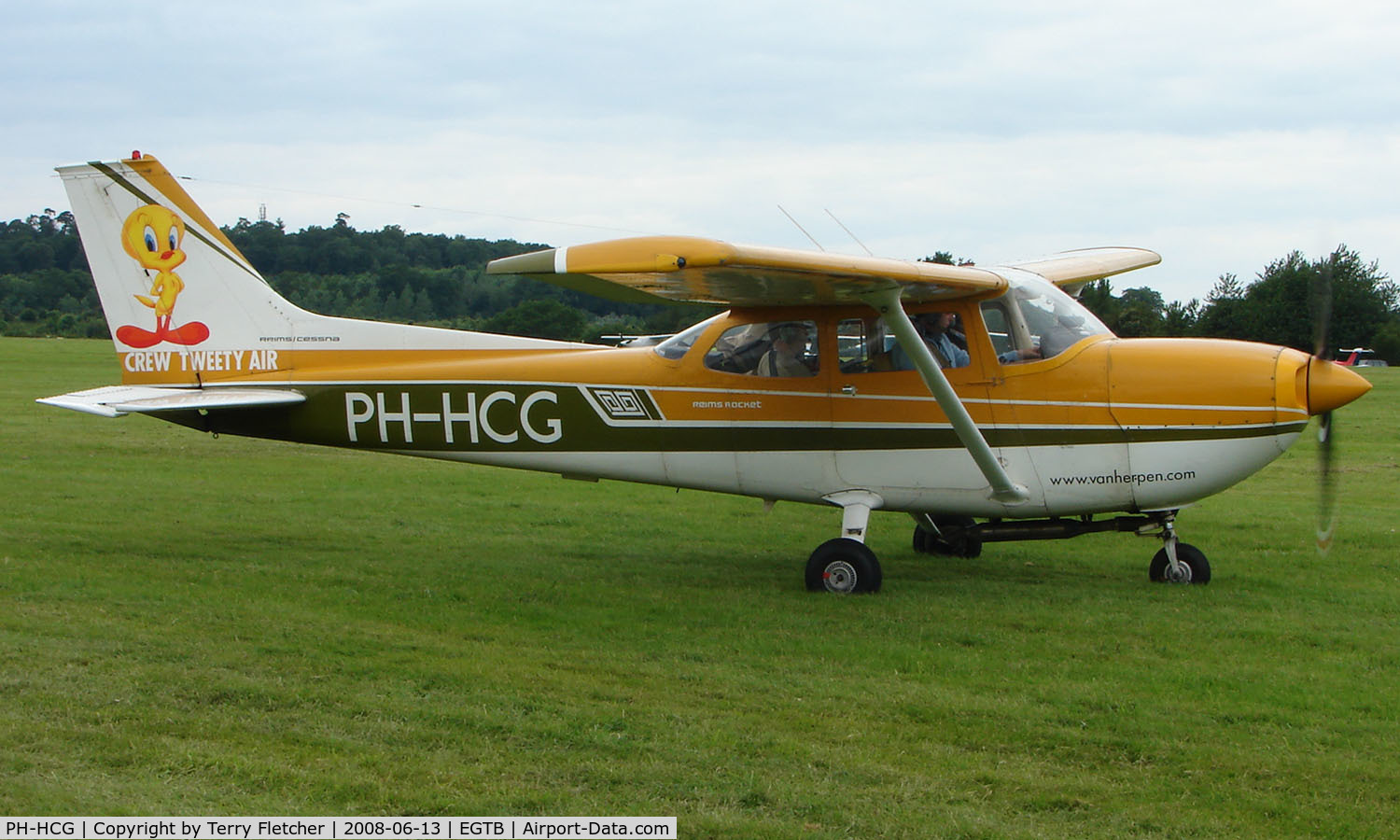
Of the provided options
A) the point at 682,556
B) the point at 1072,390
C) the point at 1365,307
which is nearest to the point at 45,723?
the point at 682,556

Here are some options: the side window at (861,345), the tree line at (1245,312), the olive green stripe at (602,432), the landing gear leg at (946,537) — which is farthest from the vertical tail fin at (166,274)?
the tree line at (1245,312)

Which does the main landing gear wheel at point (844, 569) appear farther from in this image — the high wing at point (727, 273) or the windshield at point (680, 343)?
the windshield at point (680, 343)

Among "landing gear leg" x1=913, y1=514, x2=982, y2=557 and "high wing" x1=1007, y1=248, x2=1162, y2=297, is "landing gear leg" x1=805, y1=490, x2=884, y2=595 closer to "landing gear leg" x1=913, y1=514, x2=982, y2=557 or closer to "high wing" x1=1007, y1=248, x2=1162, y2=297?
"landing gear leg" x1=913, y1=514, x2=982, y2=557

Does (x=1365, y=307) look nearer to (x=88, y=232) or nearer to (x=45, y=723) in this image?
(x=88, y=232)

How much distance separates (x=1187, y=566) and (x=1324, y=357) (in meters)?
1.90

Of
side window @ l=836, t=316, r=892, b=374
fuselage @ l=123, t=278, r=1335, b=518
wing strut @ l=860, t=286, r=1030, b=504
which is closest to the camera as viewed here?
wing strut @ l=860, t=286, r=1030, b=504

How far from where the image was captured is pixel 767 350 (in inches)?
384

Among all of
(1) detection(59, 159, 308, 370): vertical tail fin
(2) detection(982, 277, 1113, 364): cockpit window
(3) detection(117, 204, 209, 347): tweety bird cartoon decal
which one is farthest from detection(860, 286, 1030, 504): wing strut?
(3) detection(117, 204, 209, 347): tweety bird cartoon decal

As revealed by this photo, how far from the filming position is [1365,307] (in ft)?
137

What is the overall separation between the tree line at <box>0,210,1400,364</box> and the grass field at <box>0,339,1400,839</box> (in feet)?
23.4

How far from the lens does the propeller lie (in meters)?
8.39

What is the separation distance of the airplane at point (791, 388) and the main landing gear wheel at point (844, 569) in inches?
0.6
